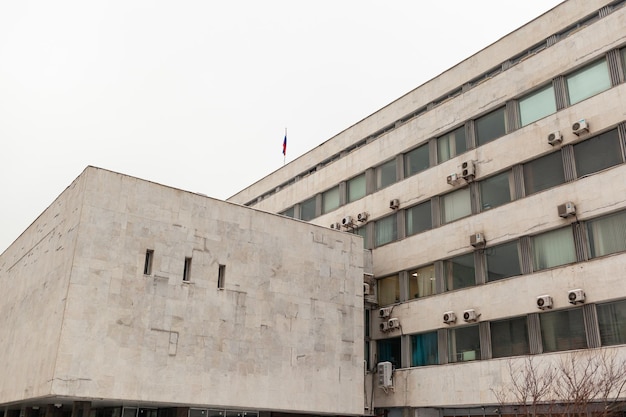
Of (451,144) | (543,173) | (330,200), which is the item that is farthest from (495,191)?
(330,200)

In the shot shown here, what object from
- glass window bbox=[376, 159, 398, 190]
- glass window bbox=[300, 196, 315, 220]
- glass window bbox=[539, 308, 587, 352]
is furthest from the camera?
glass window bbox=[300, 196, 315, 220]

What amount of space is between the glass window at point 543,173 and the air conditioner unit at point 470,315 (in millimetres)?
6501

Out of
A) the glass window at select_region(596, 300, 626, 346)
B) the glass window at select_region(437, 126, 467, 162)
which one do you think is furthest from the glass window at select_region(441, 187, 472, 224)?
the glass window at select_region(596, 300, 626, 346)

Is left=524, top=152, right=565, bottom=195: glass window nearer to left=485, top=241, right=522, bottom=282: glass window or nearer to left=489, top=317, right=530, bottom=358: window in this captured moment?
left=485, top=241, right=522, bottom=282: glass window

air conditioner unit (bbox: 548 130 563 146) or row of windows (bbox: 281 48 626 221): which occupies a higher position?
row of windows (bbox: 281 48 626 221)

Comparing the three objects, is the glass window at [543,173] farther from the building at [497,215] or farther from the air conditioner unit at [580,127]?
the air conditioner unit at [580,127]

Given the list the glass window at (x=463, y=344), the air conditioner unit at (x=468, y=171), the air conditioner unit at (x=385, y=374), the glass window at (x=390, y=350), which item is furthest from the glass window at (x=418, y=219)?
the air conditioner unit at (x=385, y=374)

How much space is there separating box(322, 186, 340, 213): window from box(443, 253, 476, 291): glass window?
11.2m

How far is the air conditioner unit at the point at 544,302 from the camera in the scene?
89.2 feet

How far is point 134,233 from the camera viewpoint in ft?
91.4

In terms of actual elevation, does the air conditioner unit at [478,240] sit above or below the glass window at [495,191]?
below

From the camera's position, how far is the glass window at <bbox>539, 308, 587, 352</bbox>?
1032 inches

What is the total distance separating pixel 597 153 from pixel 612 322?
7449 mm

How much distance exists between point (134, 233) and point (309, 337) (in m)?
10.5
